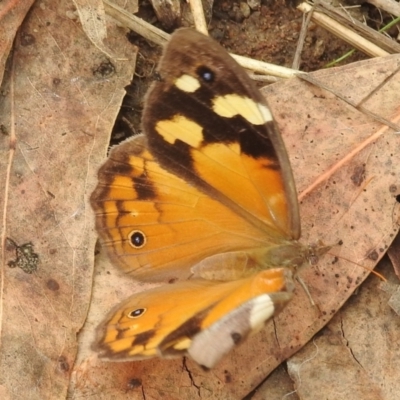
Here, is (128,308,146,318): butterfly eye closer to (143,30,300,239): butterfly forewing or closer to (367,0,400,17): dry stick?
(143,30,300,239): butterfly forewing

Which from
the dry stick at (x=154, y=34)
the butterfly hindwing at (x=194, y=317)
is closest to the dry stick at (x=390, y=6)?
the dry stick at (x=154, y=34)

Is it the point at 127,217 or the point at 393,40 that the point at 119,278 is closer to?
the point at 127,217

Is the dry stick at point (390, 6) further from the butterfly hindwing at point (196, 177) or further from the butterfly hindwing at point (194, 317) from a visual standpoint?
the butterfly hindwing at point (194, 317)

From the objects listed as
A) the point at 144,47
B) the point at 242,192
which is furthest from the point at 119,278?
the point at 144,47

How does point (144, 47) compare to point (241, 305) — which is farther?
point (144, 47)

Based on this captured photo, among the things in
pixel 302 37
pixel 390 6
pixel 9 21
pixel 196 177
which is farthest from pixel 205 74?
pixel 390 6

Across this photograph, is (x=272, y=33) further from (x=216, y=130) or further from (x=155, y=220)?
(x=155, y=220)
